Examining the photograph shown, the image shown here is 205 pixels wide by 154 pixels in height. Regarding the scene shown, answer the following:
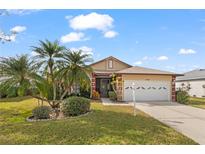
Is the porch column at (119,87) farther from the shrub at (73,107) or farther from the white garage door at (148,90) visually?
the shrub at (73,107)

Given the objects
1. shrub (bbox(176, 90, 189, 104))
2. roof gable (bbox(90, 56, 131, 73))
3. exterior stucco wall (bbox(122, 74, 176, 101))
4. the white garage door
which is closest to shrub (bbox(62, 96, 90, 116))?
the white garage door

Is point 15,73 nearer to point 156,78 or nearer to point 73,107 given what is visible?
point 73,107

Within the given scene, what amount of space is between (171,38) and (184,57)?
2.46 m

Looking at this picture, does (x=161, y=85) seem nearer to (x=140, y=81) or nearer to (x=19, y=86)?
(x=140, y=81)

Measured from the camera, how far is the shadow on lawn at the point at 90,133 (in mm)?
7785

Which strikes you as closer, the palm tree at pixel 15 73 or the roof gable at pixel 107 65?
the palm tree at pixel 15 73

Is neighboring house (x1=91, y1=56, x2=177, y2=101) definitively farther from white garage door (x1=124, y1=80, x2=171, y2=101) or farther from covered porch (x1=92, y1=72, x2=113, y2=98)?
covered porch (x1=92, y1=72, x2=113, y2=98)

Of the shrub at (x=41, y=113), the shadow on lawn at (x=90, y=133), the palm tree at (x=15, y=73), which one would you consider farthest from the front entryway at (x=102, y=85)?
the shadow on lawn at (x=90, y=133)

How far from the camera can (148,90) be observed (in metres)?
22.0

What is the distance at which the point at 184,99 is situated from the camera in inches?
830

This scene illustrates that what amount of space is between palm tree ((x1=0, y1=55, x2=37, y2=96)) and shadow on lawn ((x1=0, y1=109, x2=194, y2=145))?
235 centimetres

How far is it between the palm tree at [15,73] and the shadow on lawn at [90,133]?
2352 millimetres
